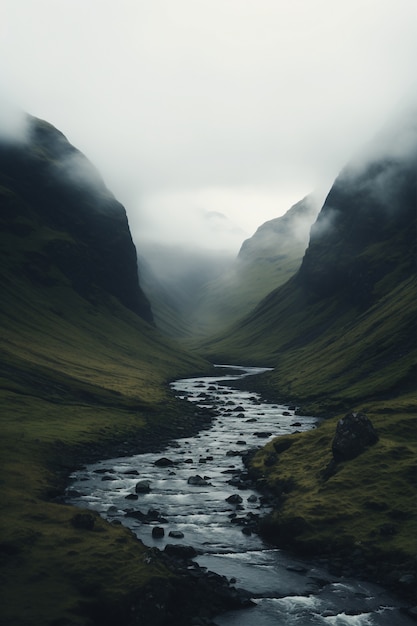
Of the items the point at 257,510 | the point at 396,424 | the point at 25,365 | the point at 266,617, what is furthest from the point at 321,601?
the point at 25,365

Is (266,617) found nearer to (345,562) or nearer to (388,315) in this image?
(345,562)

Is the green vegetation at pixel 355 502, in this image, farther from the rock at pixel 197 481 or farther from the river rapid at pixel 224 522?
the rock at pixel 197 481

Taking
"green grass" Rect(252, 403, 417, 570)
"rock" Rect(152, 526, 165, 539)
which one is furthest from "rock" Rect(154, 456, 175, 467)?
"rock" Rect(152, 526, 165, 539)

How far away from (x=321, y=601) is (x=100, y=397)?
321ft

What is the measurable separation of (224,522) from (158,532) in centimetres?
830

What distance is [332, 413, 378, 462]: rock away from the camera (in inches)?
2805

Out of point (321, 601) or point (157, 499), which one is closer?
point (321, 601)

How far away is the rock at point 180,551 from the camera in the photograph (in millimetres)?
48812

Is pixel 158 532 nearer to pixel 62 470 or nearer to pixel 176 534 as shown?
pixel 176 534

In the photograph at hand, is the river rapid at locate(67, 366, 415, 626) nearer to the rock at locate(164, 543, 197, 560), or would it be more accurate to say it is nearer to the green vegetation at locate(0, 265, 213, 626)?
the rock at locate(164, 543, 197, 560)

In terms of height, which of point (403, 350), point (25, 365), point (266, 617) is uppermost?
point (403, 350)

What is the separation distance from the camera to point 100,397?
13325 cm

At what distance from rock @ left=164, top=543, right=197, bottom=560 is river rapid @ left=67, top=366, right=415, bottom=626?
105 cm

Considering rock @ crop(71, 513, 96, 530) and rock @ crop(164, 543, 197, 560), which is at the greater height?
rock @ crop(71, 513, 96, 530)
